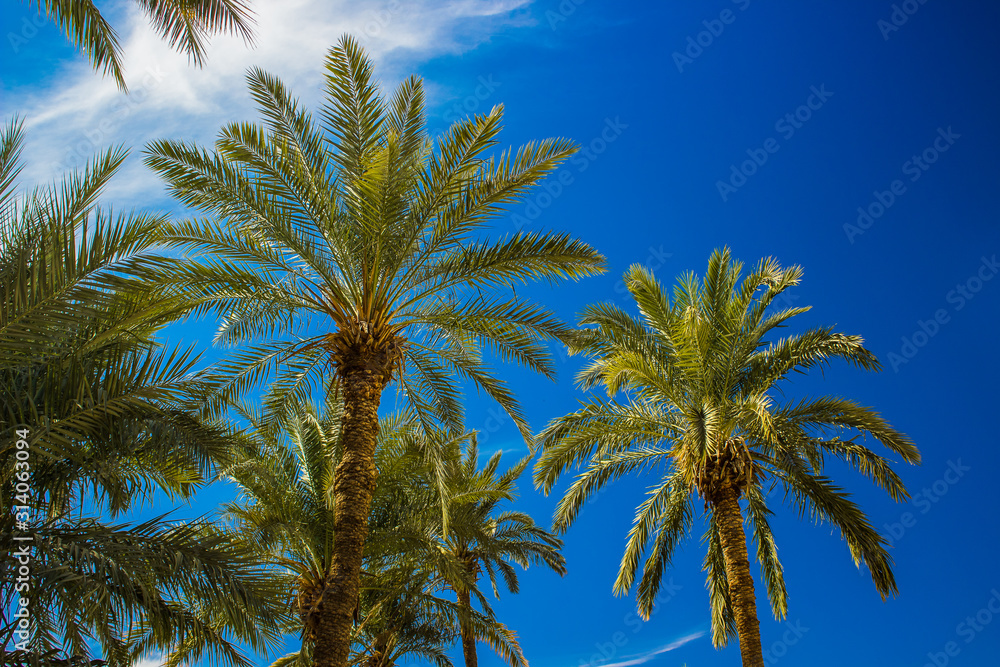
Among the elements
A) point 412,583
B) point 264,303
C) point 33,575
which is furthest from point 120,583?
point 412,583

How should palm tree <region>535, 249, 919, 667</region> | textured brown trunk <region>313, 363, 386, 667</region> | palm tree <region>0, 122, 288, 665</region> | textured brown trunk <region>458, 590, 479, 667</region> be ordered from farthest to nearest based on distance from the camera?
textured brown trunk <region>458, 590, 479, 667</region> → palm tree <region>535, 249, 919, 667</region> → textured brown trunk <region>313, 363, 386, 667</region> → palm tree <region>0, 122, 288, 665</region>

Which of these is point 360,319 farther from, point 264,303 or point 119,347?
point 119,347

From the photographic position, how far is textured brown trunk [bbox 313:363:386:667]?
955 cm

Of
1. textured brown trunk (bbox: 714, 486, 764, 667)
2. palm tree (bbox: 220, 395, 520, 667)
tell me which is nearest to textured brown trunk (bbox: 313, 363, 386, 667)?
palm tree (bbox: 220, 395, 520, 667)

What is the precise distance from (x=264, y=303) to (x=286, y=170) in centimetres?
194

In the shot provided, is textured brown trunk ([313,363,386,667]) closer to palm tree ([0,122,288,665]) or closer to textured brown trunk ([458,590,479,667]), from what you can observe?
palm tree ([0,122,288,665])

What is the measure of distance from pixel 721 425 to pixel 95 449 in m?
10.6

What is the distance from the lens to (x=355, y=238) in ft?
37.1

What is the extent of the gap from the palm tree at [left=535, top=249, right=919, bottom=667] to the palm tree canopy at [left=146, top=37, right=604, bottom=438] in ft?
7.97

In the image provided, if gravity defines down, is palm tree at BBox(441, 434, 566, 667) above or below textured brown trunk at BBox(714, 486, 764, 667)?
above

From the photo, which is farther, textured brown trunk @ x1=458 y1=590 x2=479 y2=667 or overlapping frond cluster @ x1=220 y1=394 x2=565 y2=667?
textured brown trunk @ x1=458 y1=590 x2=479 y2=667

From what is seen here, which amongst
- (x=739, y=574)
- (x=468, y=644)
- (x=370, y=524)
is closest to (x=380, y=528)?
(x=370, y=524)

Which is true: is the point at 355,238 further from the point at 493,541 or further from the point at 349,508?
the point at 493,541

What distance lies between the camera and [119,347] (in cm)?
752
